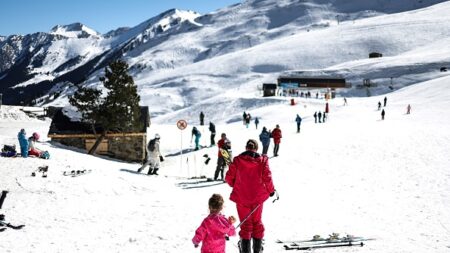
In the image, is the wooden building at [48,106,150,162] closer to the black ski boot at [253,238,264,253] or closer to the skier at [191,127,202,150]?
the skier at [191,127,202,150]

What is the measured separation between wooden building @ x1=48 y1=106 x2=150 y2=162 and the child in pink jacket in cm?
2552

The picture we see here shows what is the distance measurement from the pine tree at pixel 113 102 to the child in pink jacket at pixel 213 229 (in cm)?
2420

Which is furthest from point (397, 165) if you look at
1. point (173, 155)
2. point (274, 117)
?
point (274, 117)

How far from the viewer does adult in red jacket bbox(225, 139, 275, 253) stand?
7633mm

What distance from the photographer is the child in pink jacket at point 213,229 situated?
644cm

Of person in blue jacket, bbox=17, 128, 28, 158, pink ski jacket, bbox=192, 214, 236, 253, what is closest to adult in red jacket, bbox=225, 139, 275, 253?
pink ski jacket, bbox=192, 214, 236, 253

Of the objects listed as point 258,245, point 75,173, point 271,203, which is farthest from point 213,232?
point 75,173

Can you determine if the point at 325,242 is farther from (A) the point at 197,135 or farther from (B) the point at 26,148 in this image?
(A) the point at 197,135

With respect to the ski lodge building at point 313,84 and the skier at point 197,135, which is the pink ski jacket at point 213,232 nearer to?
the skier at point 197,135

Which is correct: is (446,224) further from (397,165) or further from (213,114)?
(213,114)

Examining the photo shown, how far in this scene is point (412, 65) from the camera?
9819 cm

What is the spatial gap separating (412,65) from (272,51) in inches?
2576

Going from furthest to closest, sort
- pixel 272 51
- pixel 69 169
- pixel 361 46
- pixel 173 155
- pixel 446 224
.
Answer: pixel 272 51, pixel 361 46, pixel 173 155, pixel 69 169, pixel 446 224

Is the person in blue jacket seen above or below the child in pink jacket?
above
